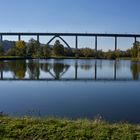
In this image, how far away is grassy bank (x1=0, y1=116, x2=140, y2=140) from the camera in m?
7.85

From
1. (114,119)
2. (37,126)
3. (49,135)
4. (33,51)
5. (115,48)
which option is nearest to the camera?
(49,135)

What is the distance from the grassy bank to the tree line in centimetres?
8667

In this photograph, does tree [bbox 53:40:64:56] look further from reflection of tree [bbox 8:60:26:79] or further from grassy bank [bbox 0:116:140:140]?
grassy bank [bbox 0:116:140:140]

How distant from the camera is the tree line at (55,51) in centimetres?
9931

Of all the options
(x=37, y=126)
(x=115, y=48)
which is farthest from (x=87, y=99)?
(x=115, y=48)

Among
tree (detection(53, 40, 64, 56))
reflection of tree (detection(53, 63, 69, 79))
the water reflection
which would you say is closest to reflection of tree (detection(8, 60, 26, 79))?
the water reflection

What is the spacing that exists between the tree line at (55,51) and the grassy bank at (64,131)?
284 ft

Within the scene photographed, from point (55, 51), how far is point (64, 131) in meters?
112

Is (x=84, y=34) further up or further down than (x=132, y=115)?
further up

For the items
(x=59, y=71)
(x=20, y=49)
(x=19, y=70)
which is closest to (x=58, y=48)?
(x=20, y=49)

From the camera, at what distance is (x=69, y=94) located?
19.3 m

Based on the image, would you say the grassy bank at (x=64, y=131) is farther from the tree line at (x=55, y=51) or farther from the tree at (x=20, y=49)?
the tree at (x=20, y=49)

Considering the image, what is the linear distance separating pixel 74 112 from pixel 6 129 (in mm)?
5716

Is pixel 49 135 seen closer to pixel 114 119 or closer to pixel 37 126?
pixel 37 126
